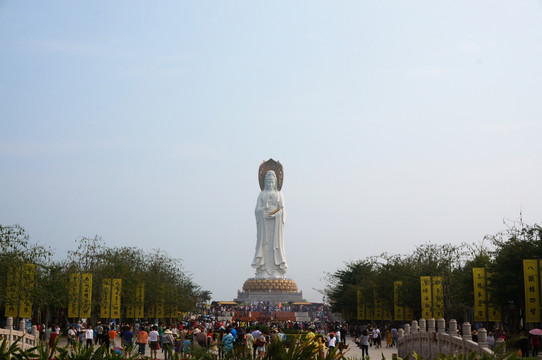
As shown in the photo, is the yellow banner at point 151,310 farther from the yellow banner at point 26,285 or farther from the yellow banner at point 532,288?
the yellow banner at point 532,288

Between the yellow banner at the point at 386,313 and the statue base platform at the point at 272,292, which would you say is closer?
the yellow banner at the point at 386,313

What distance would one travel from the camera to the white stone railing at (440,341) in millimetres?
15445

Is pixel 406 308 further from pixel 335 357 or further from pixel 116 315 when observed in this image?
pixel 335 357

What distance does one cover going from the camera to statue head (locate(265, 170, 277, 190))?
64.2 meters

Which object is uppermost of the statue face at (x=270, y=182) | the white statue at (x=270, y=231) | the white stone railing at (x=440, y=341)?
the statue face at (x=270, y=182)

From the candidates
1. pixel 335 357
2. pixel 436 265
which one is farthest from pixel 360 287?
pixel 335 357

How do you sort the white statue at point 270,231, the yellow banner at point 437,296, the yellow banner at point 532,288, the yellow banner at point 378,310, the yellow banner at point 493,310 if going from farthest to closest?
the white statue at point 270,231 < the yellow banner at point 378,310 < the yellow banner at point 437,296 < the yellow banner at point 493,310 < the yellow banner at point 532,288

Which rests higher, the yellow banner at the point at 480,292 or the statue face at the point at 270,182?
the statue face at the point at 270,182

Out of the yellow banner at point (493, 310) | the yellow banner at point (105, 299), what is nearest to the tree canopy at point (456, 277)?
the yellow banner at point (493, 310)

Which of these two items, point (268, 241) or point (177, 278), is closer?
point (177, 278)

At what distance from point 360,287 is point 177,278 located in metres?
12.0

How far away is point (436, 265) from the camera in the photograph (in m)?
34.4

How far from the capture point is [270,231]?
65.4 m

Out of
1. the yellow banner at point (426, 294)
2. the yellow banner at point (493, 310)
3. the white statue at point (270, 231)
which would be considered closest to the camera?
the yellow banner at point (493, 310)
